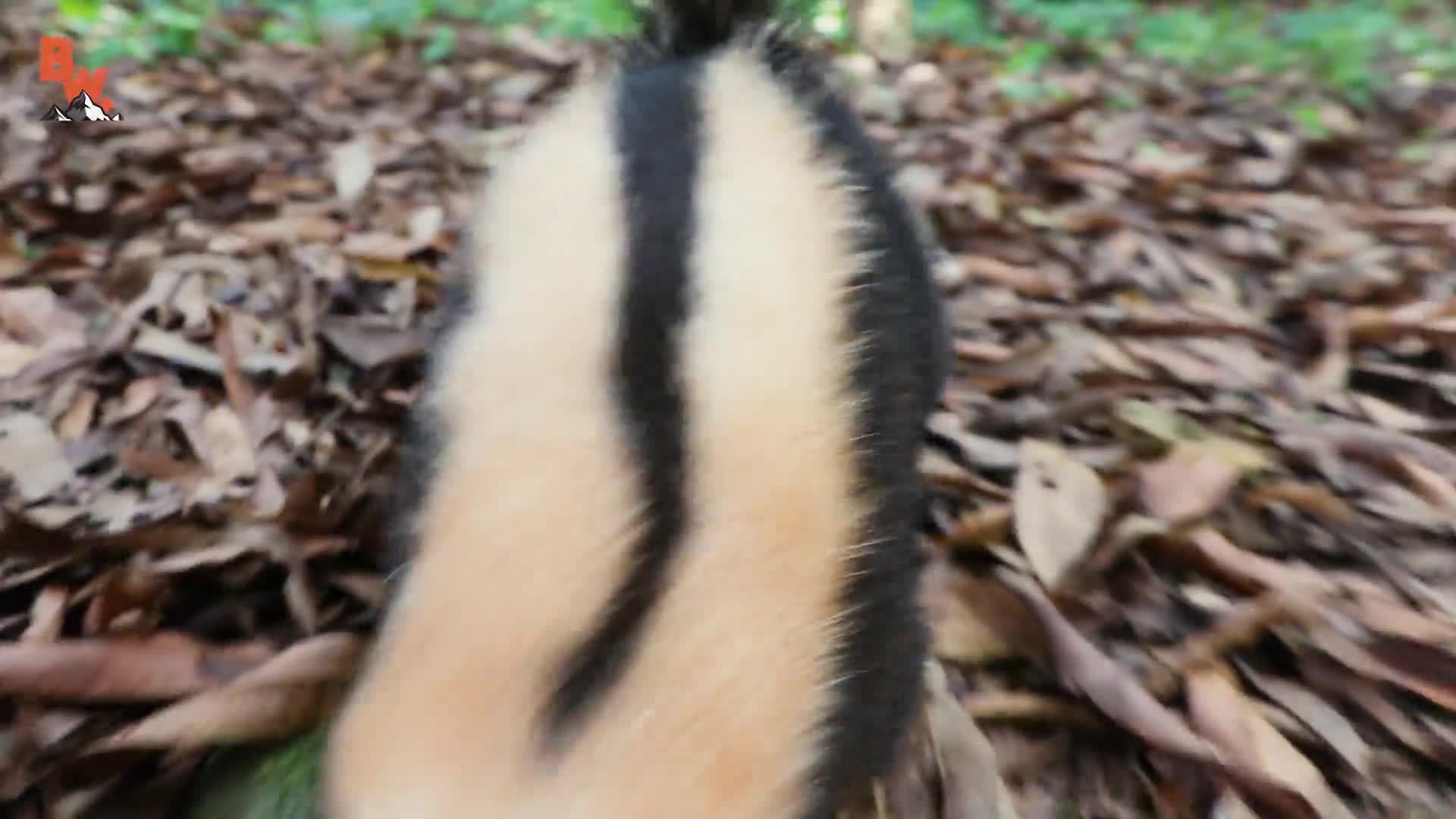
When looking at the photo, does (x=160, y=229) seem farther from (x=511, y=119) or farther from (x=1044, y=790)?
(x=1044, y=790)

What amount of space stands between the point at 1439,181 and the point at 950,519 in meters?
2.30

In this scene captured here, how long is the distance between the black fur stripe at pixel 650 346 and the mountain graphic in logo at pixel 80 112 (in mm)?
2098

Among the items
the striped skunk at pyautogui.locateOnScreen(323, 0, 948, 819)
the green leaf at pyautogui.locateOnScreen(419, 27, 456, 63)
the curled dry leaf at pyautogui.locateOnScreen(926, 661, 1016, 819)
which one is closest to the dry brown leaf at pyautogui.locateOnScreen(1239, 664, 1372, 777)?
the curled dry leaf at pyautogui.locateOnScreen(926, 661, 1016, 819)

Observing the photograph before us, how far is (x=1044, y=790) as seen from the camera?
56.4 inches

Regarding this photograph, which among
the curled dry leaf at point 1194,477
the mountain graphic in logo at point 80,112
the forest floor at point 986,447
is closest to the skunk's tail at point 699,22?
the forest floor at point 986,447

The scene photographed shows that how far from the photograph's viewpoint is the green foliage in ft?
13.1

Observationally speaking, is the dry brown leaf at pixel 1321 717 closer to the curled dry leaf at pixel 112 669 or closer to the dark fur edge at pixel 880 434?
the dark fur edge at pixel 880 434

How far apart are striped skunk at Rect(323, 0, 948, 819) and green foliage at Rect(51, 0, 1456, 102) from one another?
8.69 feet

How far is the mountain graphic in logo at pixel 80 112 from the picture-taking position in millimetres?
3022

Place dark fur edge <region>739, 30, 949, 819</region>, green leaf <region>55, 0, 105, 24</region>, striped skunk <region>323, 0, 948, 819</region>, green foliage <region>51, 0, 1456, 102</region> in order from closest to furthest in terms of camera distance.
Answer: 1. striped skunk <region>323, 0, 948, 819</region>
2. dark fur edge <region>739, 30, 949, 819</region>
3. green leaf <region>55, 0, 105, 24</region>
4. green foliage <region>51, 0, 1456, 102</region>

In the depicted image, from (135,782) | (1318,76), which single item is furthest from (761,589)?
(1318,76)

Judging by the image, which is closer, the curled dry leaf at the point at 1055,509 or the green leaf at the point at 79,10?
the curled dry leaf at the point at 1055,509

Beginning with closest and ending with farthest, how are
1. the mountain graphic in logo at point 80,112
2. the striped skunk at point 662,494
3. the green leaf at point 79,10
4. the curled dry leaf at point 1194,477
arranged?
the striped skunk at point 662,494
the curled dry leaf at point 1194,477
the mountain graphic in logo at point 80,112
the green leaf at point 79,10

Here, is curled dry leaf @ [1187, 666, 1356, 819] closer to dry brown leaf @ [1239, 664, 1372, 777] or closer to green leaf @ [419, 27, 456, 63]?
dry brown leaf @ [1239, 664, 1372, 777]
